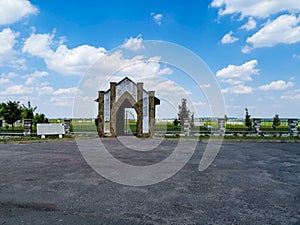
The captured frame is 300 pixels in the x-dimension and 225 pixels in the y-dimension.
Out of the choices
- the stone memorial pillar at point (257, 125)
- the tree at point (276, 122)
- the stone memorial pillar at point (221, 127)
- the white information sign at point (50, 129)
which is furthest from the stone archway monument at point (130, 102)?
the tree at point (276, 122)

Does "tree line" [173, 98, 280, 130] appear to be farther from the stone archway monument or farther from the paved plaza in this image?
the paved plaza

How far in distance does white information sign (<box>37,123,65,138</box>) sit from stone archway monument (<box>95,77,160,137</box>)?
9.73 ft

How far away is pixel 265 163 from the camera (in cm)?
841

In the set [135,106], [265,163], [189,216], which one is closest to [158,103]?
[135,106]

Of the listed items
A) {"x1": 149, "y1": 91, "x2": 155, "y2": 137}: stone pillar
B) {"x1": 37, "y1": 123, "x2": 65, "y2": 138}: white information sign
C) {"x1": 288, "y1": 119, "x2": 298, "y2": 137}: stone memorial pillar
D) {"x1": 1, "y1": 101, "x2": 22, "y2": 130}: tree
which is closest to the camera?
{"x1": 37, "y1": 123, "x2": 65, "y2": 138}: white information sign

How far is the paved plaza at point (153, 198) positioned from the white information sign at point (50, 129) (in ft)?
35.4

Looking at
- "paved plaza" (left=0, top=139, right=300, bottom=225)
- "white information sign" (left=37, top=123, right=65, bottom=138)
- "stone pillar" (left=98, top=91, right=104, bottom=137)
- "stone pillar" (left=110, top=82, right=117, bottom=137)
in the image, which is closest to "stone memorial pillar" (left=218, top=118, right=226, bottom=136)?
"stone pillar" (left=110, top=82, right=117, bottom=137)

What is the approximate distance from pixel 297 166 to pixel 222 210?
17.4 ft

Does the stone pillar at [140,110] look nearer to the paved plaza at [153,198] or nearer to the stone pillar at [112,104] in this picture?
the stone pillar at [112,104]

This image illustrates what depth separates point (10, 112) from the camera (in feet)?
88.0

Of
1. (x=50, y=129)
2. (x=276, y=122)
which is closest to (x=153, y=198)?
(x=50, y=129)

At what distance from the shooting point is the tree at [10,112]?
87.5 feet

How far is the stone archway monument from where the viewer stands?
19625 millimetres

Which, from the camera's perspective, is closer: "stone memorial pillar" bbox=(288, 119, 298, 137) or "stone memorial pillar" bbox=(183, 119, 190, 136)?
"stone memorial pillar" bbox=(288, 119, 298, 137)
